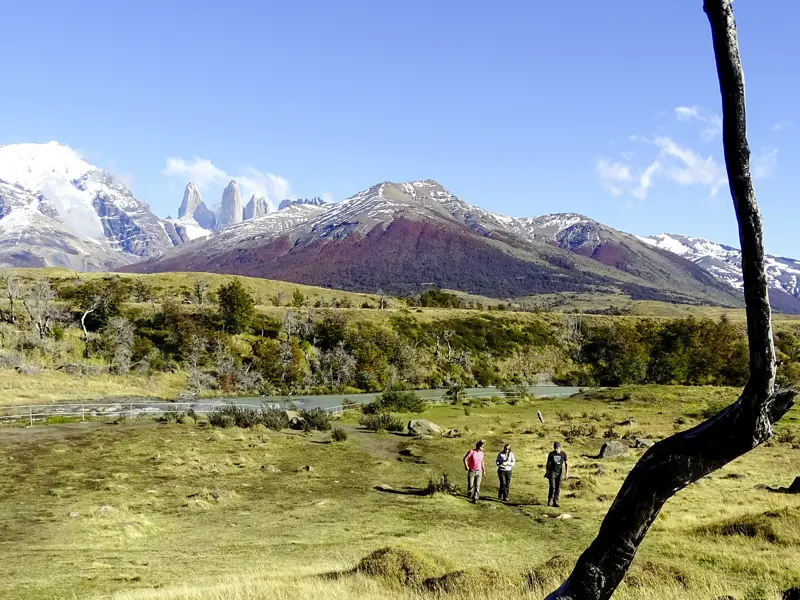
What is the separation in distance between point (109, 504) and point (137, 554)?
5.84m

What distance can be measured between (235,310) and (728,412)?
67.4 meters

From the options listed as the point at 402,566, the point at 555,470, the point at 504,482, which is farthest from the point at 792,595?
the point at 504,482

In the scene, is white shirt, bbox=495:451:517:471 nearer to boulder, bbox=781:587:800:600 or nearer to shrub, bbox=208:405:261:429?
boulder, bbox=781:587:800:600

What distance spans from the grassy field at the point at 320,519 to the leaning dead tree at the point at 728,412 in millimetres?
3976

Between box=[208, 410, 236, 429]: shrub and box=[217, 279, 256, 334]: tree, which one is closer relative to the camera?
box=[208, 410, 236, 429]: shrub

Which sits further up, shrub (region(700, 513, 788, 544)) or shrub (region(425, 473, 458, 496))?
shrub (region(700, 513, 788, 544))

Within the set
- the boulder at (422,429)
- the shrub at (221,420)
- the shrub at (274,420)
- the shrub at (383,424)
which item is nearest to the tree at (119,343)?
the shrub at (221,420)

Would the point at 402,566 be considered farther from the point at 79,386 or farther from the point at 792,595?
the point at 79,386

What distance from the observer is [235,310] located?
68.9 m

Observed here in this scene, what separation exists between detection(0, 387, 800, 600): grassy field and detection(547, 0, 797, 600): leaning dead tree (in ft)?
13.0

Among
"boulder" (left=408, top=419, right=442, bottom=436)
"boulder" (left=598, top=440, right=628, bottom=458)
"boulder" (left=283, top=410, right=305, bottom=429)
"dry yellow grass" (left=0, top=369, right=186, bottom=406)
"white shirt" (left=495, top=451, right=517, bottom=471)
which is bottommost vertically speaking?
"dry yellow grass" (left=0, top=369, right=186, bottom=406)

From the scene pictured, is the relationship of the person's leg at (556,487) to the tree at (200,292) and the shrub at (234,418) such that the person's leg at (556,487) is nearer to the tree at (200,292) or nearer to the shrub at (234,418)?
the shrub at (234,418)

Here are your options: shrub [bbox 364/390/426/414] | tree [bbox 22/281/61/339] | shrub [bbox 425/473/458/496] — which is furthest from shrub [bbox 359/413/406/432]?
A: tree [bbox 22/281/61/339]

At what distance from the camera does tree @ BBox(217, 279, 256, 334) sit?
68625 mm
